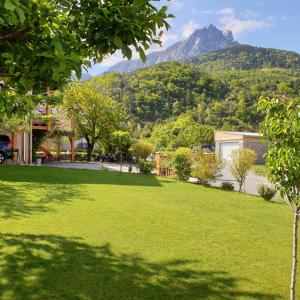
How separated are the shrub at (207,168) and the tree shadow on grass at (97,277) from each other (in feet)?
39.6

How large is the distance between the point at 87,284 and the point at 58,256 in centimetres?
130

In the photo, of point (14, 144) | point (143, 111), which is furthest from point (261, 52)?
point (14, 144)

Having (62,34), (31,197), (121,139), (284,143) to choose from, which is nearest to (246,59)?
(121,139)

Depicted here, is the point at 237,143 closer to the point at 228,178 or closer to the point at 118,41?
the point at 228,178

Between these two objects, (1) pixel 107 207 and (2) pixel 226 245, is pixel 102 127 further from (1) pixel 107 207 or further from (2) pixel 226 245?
(2) pixel 226 245

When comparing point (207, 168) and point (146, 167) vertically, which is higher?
point (207, 168)

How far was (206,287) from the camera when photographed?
17.6ft

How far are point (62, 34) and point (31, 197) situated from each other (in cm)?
923

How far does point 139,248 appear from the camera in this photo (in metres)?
7.03

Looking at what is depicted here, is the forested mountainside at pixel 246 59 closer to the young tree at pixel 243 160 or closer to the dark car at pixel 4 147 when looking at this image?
the dark car at pixel 4 147

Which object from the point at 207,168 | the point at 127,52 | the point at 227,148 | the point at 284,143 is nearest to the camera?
the point at 127,52

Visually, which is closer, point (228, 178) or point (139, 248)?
point (139, 248)

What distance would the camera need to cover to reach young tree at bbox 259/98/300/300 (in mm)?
4285

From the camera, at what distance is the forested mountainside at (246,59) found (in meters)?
113
